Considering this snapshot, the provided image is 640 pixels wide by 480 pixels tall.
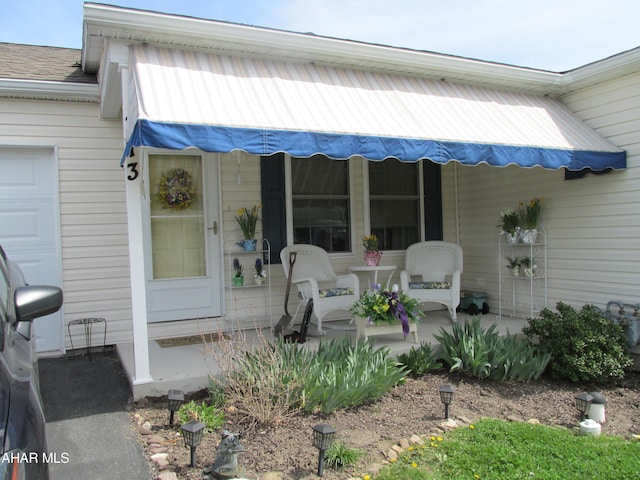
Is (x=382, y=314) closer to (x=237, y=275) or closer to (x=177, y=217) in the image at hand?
(x=237, y=275)

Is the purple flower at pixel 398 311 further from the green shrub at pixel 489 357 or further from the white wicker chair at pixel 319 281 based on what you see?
the white wicker chair at pixel 319 281

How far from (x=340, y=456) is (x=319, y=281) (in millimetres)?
3489

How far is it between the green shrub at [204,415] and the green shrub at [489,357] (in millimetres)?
2188

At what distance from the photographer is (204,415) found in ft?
12.1

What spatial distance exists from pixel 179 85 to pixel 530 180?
15.2 ft

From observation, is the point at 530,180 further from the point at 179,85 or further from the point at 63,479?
the point at 63,479

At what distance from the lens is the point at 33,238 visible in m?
5.48

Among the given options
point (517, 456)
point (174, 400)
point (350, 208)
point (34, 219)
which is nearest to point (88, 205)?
point (34, 219)

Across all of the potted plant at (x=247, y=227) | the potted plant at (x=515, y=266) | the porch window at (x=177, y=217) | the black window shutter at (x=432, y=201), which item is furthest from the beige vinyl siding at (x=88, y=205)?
the potted plant at (x=515, y=266)

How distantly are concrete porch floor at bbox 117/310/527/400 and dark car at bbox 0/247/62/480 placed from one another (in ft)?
5.27

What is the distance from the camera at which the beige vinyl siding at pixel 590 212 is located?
5531 mm

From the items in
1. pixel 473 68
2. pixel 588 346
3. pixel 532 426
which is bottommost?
pixel 532 426

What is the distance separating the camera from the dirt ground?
10.3 feet

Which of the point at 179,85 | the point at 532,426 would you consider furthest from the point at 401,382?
the point at 179,85
